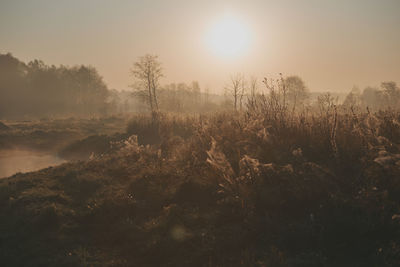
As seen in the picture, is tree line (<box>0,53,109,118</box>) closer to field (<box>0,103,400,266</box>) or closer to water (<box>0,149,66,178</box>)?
water (<box>0,149,66,178</box>)

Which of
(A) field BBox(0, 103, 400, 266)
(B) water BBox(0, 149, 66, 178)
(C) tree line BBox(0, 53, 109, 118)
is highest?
(C) tree line BBox(0, 53, 109, 118)

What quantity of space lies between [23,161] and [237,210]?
13385mm

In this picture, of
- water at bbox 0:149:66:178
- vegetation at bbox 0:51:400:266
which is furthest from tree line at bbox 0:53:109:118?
vegetation at bbox 0:51:400:266

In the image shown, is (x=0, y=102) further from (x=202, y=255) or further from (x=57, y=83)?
(x=202, y=255)

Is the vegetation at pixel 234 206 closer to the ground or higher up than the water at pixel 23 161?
higher up

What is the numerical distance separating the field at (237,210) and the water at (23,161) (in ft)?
19.3

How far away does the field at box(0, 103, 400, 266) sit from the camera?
11.8 ft

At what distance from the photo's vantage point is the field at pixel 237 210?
360cm

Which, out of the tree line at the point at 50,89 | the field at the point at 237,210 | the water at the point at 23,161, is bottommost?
the water at the point at 23,161

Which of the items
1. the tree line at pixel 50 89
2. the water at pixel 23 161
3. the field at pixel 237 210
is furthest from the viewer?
the tree line at pixel 50 89

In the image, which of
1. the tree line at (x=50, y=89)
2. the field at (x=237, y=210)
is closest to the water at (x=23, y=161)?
the field at (x=237, y=210)

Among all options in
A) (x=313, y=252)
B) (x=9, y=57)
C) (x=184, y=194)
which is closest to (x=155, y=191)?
(x=184, y=194)

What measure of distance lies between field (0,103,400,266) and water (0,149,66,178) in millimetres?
5893

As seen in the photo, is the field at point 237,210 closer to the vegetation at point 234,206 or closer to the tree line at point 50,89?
the vegetation at point 234,206
